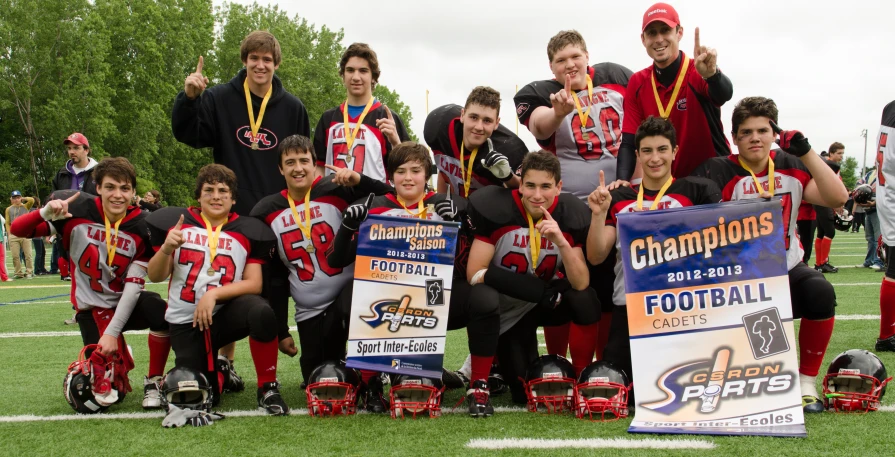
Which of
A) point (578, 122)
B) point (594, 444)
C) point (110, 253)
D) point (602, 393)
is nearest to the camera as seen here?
point (594, 444)

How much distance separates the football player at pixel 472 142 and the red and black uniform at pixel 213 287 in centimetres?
129

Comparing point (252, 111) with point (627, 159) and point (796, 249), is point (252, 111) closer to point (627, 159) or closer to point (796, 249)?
point (627, 159)

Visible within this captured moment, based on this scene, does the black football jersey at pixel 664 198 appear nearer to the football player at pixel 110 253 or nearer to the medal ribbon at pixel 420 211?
the medal ribbon at pixel 420 211

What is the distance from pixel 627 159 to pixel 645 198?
0.38 m

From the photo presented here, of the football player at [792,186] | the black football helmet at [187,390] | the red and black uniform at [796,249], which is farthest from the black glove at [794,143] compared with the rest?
the black football helmet at [187,390]

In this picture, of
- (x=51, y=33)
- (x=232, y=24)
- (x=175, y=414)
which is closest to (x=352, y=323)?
(x=175, y=414)

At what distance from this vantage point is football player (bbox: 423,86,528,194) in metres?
4.36

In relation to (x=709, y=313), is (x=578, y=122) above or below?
above

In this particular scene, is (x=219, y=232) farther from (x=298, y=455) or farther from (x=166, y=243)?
(x=298, y=455)

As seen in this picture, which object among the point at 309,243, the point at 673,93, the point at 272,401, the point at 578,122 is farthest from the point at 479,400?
the point at 673,93

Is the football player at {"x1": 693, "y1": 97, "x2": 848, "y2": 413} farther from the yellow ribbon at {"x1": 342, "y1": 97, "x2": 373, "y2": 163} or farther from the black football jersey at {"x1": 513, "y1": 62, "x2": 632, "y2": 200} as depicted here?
the yellow ribbon at {"x1": 342, "y1": 97, "x2": 373, "y2": 163}

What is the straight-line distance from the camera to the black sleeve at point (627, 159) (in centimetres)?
420

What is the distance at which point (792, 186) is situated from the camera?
384cm

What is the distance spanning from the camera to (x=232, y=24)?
36188 mm
